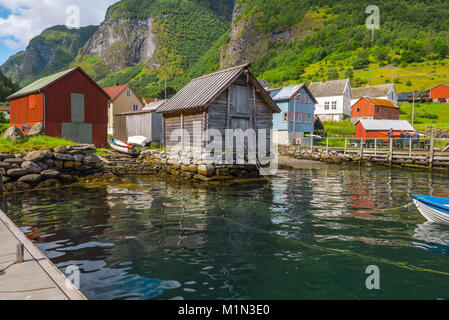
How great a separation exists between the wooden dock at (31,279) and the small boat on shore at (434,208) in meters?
9.80

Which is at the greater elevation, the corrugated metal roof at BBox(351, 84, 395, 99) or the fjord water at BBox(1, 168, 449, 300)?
the corrugated metal roof at BBox(351, 84, 395, 99)

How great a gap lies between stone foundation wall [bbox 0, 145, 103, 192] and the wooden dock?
36.6 ft

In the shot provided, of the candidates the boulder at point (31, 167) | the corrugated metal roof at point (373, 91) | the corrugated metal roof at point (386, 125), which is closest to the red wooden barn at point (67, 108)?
the boulder at point (31, 167)

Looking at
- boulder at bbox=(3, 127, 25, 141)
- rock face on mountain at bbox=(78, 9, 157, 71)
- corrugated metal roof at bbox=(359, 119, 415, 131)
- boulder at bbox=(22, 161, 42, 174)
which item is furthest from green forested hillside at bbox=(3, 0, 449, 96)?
boulder at bbox=(22, 161, 42, 174)

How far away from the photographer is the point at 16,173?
601 inches

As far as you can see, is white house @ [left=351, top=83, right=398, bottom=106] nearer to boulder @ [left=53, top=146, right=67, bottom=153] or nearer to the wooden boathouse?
the wooden boathouse

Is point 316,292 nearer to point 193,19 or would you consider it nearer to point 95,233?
point 95,233

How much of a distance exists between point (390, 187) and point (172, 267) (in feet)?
52.7

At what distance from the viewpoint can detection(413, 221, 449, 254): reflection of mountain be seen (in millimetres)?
7523

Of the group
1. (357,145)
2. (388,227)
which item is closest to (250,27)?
(357,145)

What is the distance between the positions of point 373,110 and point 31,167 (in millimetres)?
60986

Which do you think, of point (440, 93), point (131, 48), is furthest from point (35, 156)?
point (131, 48)

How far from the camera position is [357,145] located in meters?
38.6

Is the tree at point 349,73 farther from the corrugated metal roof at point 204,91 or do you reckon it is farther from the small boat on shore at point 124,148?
the small boat on shore at point 124,148
